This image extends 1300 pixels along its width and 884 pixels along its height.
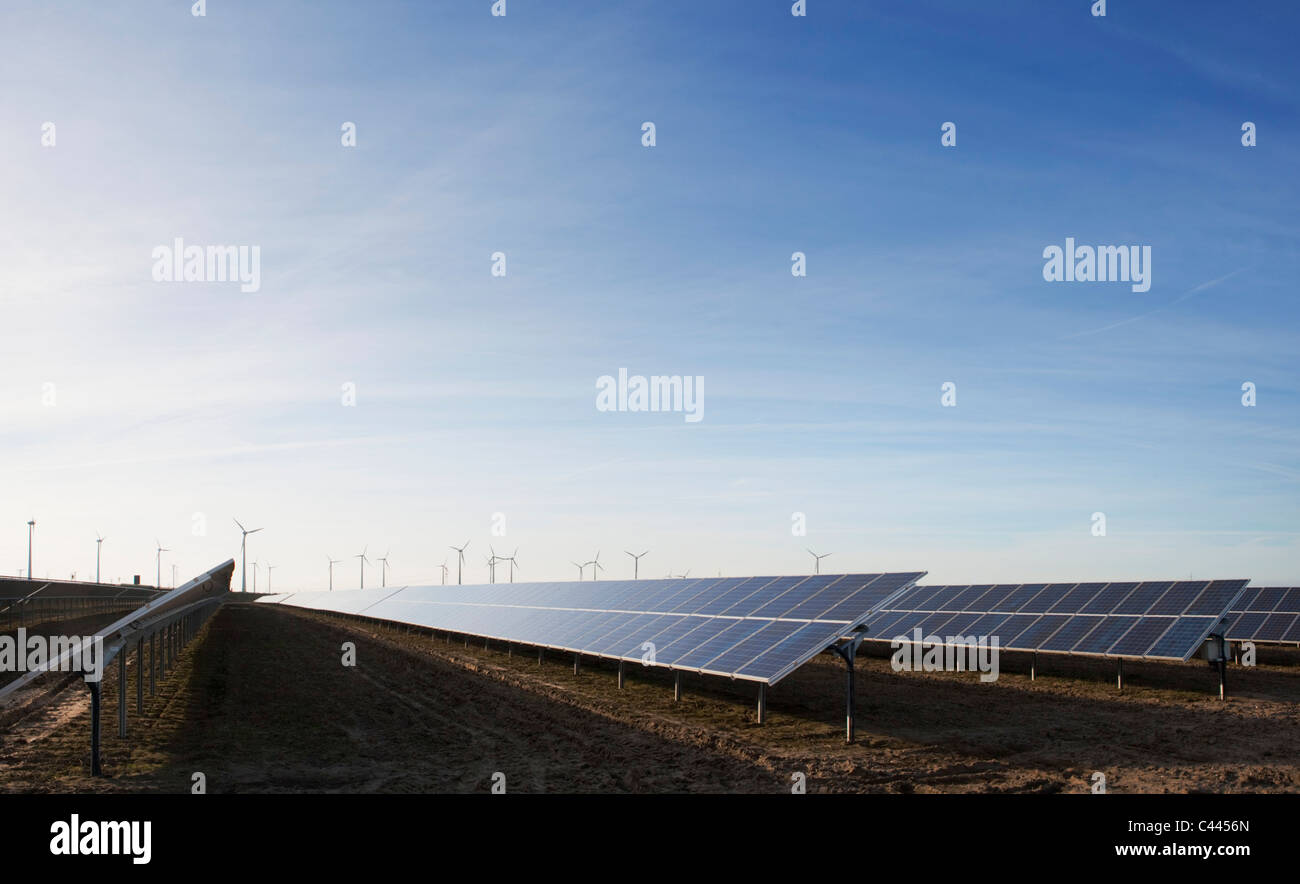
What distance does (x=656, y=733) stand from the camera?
854 inches

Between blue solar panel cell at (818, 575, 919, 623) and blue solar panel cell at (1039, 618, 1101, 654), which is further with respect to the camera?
blue solar panel cell at (1039, 618, 1101, 654)

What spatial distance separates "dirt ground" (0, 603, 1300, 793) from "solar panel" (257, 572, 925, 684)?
160 cm

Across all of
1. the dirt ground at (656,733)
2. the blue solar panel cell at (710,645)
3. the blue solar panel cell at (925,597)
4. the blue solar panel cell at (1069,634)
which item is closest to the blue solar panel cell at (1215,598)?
the dirt ground at (656,733)

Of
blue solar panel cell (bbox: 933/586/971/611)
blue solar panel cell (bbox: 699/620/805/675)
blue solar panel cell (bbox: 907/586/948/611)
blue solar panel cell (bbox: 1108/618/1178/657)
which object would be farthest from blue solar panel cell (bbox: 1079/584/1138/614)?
blue solar panel cell (bbox: 699/620/805/675)

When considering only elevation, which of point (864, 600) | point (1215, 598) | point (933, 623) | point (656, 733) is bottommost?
point (933, 623)

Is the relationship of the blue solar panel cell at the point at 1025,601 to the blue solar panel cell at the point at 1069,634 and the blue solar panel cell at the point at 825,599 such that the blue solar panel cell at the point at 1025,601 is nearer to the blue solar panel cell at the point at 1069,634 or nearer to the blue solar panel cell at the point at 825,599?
the blue solar panel cell at the point at 1069,634

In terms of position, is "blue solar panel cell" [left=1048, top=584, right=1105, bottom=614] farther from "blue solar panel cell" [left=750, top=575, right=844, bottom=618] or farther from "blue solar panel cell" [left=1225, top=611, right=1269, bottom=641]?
"blue solar panel cell" [left=750, top=575, right=844, bottom=618]

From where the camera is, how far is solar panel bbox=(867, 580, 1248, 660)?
3070cm

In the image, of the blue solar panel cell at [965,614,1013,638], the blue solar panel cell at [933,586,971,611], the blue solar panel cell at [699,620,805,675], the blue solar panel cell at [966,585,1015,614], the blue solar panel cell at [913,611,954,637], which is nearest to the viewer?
the blue solar panel cell at [699,620,805,675]

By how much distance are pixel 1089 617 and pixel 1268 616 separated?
38.4 feet

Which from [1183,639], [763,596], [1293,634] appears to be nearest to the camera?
[1183,639]

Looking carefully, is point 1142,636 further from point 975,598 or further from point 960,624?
point 975,598

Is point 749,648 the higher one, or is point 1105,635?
point 749,648

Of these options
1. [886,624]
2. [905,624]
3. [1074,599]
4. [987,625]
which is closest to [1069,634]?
[987,625]
